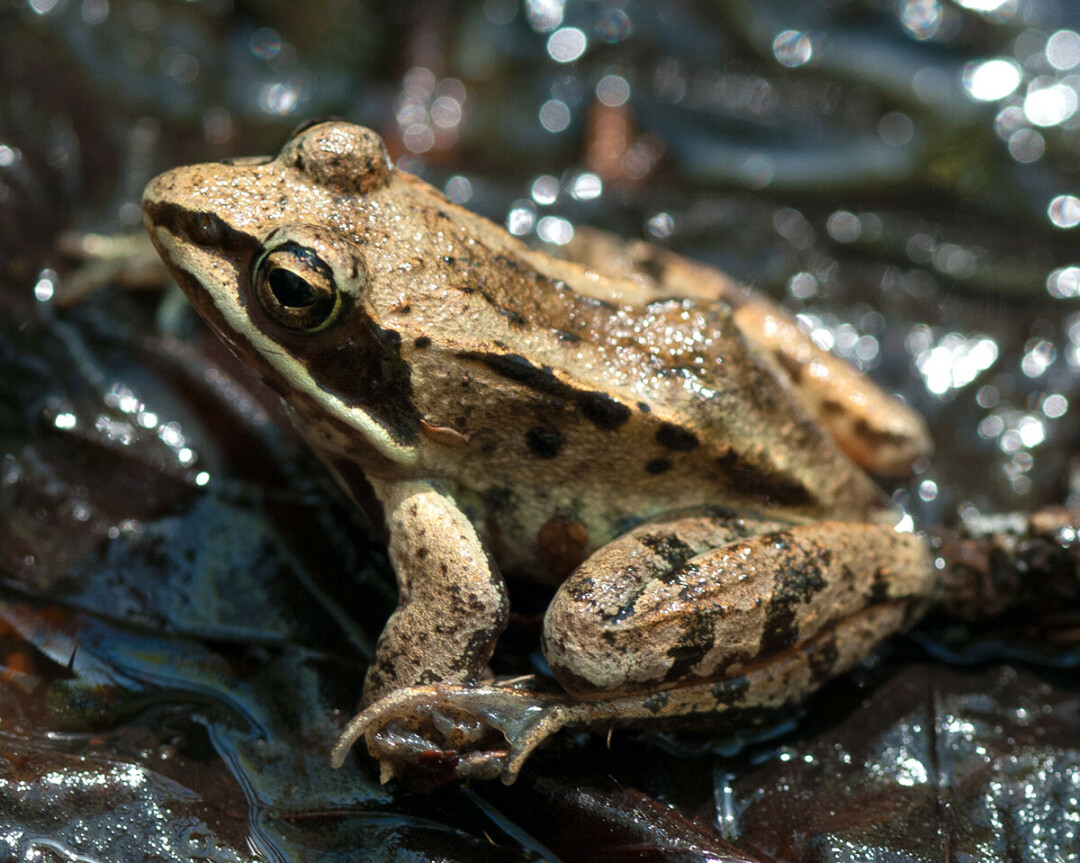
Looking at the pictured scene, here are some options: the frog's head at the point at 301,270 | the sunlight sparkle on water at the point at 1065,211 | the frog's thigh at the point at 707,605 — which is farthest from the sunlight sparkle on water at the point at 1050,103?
the frog's head at the point at 301,270

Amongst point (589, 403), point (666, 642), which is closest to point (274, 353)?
point (589, 403)

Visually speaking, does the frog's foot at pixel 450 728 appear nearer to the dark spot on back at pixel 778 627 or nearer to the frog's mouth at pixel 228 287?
the dark spot on back at pixel 778 627

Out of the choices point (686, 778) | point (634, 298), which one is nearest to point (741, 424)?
point (634, 298)

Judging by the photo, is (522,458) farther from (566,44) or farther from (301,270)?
(566,44)

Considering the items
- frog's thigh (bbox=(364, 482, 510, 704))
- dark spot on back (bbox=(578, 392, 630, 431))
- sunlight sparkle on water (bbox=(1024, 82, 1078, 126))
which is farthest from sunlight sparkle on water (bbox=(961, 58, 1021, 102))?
frog's thigh (bbox=(364, 482, 510, 704))

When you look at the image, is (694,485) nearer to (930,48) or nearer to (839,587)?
(839,587)

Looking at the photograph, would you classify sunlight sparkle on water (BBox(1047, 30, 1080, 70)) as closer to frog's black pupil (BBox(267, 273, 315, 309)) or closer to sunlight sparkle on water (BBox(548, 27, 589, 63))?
sunlight sparkle on water (BBox(548, 27, 589, 63))
